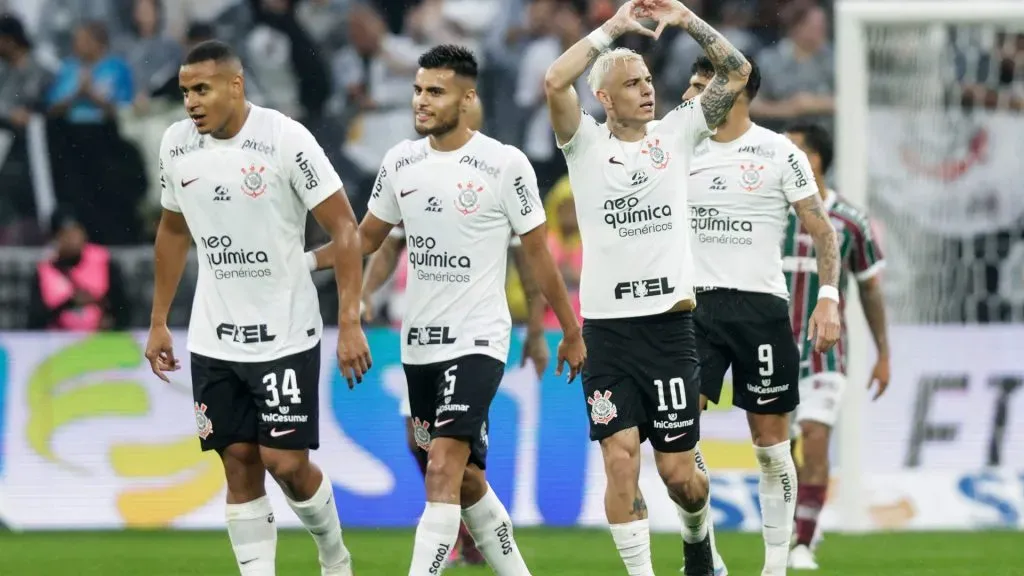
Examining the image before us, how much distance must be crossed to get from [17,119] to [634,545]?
394 inches

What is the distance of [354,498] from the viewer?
496 inches

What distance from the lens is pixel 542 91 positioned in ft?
52.5

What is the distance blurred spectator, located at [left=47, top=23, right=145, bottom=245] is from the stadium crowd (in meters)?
0.01

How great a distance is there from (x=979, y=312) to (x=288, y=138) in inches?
305

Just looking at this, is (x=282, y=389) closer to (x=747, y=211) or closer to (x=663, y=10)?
(x=663, y=10)

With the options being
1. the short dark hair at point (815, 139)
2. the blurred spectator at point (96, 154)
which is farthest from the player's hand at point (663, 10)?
the blurred spectator at point (96, 154)

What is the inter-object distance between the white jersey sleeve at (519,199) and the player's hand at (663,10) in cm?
88

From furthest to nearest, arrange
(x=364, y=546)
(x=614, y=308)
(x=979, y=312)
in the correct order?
(x=979, y=312) < (x=364, y=546) < (x=614, y=308)

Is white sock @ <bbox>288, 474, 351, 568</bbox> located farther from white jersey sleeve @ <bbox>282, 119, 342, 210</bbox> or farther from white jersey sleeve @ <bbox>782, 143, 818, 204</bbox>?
white jersey sleeve @ <bbox>782, 143, 818, 204</bbox>

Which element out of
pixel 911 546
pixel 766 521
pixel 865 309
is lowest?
pixel 911 546

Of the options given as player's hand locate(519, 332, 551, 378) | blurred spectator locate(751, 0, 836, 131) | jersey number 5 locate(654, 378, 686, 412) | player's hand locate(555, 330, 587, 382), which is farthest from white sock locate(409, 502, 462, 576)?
blurred spectator locate(751, 0, 836, 131)

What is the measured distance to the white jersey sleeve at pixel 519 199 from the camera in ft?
26.1

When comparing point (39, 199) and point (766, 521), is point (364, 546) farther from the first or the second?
point (39, 199)

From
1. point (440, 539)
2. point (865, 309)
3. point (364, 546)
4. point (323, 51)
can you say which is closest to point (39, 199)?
point (323, 51)
